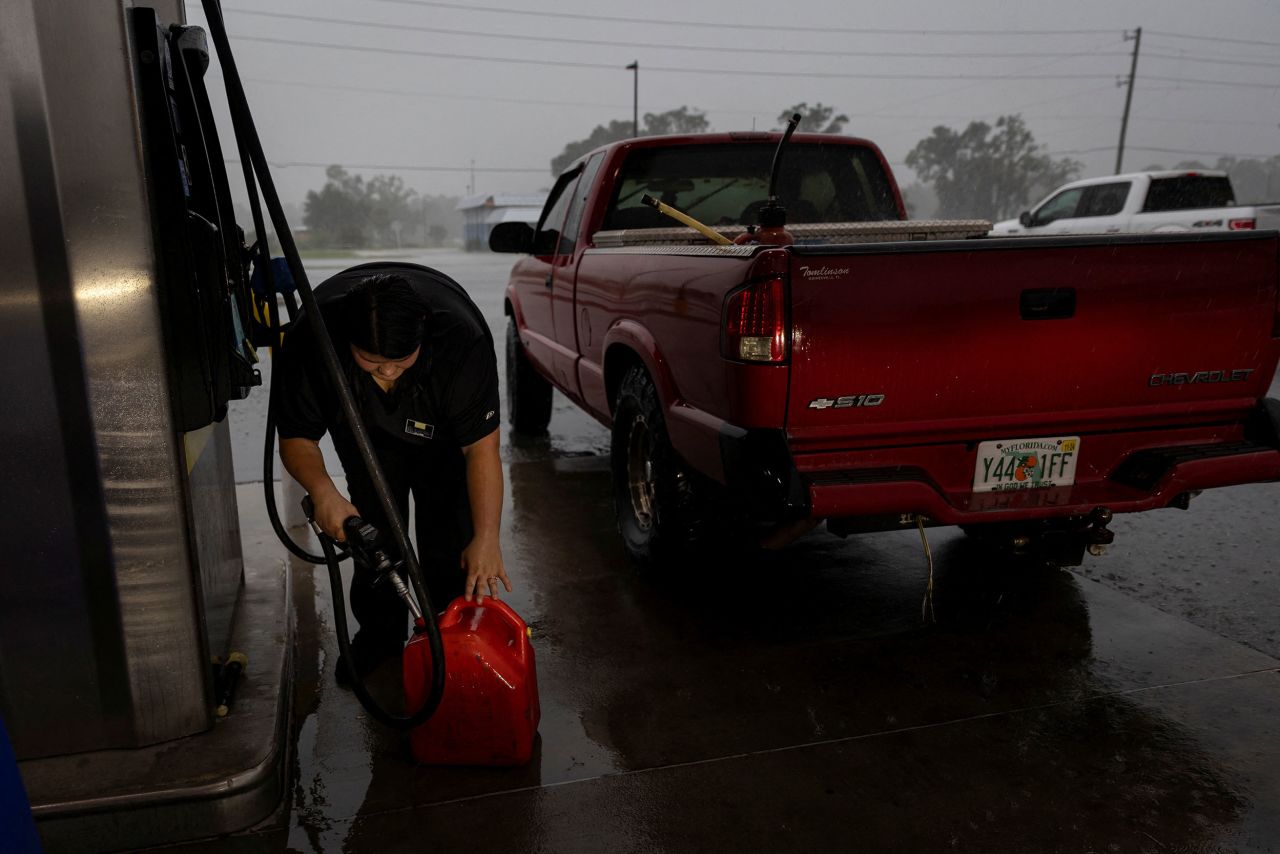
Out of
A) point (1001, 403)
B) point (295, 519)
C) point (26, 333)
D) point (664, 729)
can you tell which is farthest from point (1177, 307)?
point (295, 519)

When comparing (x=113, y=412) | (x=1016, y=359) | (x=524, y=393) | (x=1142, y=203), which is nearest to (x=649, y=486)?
(x=1016, y=359)

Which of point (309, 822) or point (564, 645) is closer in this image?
point (309, 822)

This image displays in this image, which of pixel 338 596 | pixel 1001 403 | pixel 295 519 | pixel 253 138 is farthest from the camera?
pixel 295 519

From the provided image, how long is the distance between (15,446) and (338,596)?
809 millimetres

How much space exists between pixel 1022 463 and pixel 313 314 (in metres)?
2.19

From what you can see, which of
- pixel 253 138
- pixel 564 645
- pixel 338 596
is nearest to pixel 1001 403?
pixel 564 645

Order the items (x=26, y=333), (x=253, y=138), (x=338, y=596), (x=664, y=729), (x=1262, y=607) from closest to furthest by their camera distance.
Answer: (x=26, y=333) < (x=253, y=138) < (x=338, y=596) < (x=664, y=729) < (x=1262, y=607)

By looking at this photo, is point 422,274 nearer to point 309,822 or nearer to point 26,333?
point 26,333

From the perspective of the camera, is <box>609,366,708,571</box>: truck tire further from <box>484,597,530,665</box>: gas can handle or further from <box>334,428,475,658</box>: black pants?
<box>484,597,530,665</box>: gas can handle

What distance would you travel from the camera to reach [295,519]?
187 inches

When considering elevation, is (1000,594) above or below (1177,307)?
below

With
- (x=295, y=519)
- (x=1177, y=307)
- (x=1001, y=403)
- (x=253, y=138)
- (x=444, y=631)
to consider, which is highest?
(x=253, y=138)

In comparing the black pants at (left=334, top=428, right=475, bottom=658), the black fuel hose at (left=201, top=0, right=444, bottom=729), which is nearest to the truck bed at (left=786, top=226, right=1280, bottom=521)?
the black pants at (left=334, top=428, right=475, bottom=658)

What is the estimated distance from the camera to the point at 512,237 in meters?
5.29
